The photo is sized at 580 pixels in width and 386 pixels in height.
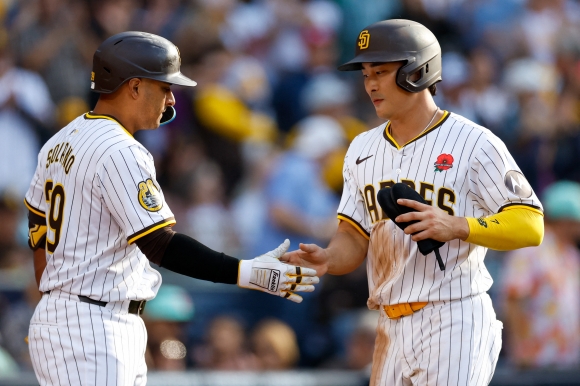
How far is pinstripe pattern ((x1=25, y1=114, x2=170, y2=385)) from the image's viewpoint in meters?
3.83

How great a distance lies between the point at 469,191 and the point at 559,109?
19.3 feet

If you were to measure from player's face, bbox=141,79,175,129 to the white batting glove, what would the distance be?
81 cm

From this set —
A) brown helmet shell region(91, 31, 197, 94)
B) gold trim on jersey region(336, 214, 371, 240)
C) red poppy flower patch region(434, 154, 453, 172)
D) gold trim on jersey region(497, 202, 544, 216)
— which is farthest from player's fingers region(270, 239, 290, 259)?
gold trim on jersey region(497, 202, 544, 216)

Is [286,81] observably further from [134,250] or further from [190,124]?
[134,250]

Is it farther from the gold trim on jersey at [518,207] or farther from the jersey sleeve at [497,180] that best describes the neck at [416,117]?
the gold trim on jersey at [518,207]

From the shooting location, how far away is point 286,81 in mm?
9805

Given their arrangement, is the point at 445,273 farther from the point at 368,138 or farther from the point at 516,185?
the point at 368,138

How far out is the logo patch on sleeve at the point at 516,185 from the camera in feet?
13.1

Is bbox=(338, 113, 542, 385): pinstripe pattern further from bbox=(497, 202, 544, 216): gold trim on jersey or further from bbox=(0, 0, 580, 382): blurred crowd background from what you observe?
bbox=(0, 0, 580, 382): blurred crowd background

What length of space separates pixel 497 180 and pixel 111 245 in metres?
1.75

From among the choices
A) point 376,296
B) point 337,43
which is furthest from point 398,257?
point 337,43

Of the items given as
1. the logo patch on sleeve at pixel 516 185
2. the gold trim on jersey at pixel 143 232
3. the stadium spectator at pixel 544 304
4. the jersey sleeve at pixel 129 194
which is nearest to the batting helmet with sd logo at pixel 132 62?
the jersey sleeve at pixel 129 194

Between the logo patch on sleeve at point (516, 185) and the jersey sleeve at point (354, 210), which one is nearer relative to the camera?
the logo patch on sleeve at point (516, 185)

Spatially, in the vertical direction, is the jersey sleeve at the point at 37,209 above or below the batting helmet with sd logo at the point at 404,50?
below
